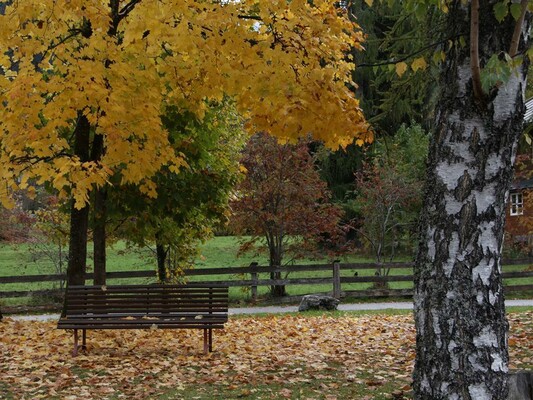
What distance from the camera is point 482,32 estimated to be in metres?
4.73

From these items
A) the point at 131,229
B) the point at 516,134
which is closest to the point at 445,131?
the point at 516,134

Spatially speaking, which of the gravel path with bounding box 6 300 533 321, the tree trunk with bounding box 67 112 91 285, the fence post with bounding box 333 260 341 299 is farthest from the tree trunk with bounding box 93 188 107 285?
the fence post with bounding box 333 260 341 299

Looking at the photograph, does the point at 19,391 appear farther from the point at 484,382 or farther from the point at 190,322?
the point at 484,382

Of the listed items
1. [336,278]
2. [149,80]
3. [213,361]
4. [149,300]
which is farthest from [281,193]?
[213,361]

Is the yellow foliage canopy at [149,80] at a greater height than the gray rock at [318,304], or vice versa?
the yellow foliage canopy at [149,80]

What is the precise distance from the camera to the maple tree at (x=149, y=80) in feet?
27.1

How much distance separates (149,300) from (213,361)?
1468 mm

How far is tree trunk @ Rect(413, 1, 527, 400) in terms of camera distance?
4.68m

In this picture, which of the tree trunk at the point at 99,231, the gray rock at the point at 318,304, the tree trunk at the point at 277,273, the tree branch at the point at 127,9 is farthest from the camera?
the tree trunk at the point at 277,273

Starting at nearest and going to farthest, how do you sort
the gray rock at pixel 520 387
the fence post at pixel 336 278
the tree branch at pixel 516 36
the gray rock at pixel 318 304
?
the tree branch at pixel 516 36 → the gray rock at pixel 520 387 → the gray rock at pixel 318 304 → the fence post at pixel 336 278

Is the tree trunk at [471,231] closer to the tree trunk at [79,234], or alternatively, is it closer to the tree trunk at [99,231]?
the tree trunk at [79,234]

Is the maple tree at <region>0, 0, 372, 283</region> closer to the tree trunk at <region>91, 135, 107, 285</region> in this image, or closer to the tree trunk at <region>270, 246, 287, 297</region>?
the tree trunk at <region>91, 135, 107, 285</region>

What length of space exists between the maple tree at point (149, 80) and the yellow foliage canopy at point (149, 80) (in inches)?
0.6

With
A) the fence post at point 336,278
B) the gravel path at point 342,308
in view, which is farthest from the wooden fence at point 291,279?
the gravel path at point 342,308
